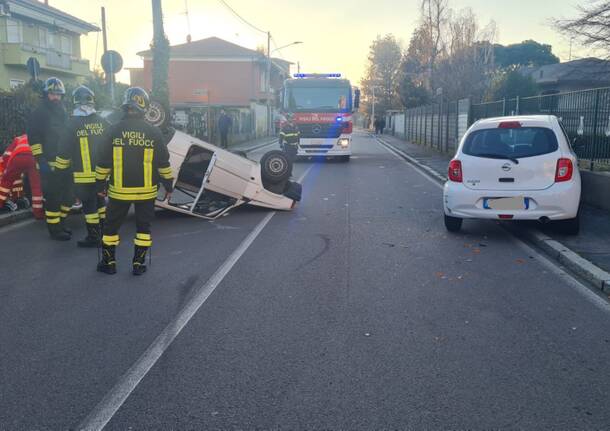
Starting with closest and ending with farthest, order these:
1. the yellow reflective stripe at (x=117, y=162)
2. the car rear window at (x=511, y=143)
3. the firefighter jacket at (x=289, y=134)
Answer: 1. the yellow reflective stripe at (x=117, y=162)
2. the car rear window at (x=511, y=143)
3. the firefighter jacket at (x=289, y=134)

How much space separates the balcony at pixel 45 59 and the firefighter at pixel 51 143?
28.1m

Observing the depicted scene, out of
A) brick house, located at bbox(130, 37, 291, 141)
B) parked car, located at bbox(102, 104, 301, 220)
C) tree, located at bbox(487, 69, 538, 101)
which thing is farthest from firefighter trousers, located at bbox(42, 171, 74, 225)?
brick house, located at bbox(130, 37, 291, 141)

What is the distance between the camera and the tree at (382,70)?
103750mm

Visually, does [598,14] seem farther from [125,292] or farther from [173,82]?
[173,82]

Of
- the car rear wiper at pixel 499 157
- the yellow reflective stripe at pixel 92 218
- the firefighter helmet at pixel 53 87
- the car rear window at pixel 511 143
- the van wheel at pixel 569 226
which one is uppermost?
the firefighter helmet at pixel 53 87

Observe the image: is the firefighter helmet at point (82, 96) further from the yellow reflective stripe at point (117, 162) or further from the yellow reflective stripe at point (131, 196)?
the yellow reflective stripe at point (131, 196)

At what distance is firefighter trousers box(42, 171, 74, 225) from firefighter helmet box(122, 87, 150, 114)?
215cm

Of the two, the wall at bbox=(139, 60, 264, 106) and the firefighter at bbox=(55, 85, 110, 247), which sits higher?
the wall at bbox=(139, 60, 264, 106)

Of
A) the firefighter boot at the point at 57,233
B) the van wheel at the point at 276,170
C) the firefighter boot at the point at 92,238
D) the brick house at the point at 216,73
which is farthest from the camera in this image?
the brick house at the point at 216,73

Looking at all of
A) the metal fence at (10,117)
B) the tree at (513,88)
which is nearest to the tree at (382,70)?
the tree at (513,88)

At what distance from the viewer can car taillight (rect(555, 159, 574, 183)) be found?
815cm

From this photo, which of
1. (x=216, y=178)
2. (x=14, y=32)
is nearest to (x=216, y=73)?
(x=14, y=32)

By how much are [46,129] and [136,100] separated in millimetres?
2403

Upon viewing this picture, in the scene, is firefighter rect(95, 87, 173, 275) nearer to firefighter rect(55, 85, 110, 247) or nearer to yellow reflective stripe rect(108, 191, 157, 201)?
yellow reflective stripe rect(108, 191, 157, 201)
